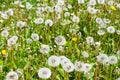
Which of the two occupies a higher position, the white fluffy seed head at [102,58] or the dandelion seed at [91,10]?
the dandelion seed at [91,10]

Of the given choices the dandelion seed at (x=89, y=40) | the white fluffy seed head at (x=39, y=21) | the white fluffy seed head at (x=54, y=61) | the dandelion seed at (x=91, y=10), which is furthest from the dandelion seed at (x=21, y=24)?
the white fluffy seed head at (x=54, y=61)

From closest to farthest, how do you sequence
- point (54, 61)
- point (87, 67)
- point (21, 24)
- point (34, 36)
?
point (54, 61) → point (87, 67) → point (34, 36) → point (21, 24)

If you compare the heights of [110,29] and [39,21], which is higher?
[39,21]

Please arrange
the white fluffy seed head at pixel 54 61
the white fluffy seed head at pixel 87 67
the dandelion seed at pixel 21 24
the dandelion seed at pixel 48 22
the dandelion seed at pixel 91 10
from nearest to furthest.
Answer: the white fluffy seed head at pixel 54 61 → the white fluffy seed head at pixel 87 67 → the dandelion seed at pixel 21 24 → the dandelion seed at pixel 48 22 → the dandelion seed at pixel 91 10

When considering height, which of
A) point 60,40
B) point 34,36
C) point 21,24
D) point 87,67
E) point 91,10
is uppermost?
point 91,10

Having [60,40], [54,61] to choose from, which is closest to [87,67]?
[54,61]

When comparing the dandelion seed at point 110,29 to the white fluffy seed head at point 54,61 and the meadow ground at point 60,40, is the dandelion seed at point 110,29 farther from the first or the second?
the white fluffy seed head at point 54,61

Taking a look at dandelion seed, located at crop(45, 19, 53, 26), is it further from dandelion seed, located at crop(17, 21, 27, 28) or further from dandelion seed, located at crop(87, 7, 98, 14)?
dandelion seed, located at crop(87, 7, 98, 14)

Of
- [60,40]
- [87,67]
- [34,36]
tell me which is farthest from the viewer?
[34,36]

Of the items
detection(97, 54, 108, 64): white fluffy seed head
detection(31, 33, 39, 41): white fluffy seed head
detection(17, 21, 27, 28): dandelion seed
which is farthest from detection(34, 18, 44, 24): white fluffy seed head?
detection(97, 54, 108, 64): white fluffy seed head

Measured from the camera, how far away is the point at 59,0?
4488 millimetres

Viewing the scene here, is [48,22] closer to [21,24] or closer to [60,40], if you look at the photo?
[21,24]

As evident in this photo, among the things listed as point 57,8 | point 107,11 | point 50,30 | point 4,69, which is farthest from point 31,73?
point 107,11

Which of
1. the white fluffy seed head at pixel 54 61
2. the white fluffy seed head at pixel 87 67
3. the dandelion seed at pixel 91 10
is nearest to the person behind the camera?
the white fluffy seed head at pixel 54 61
